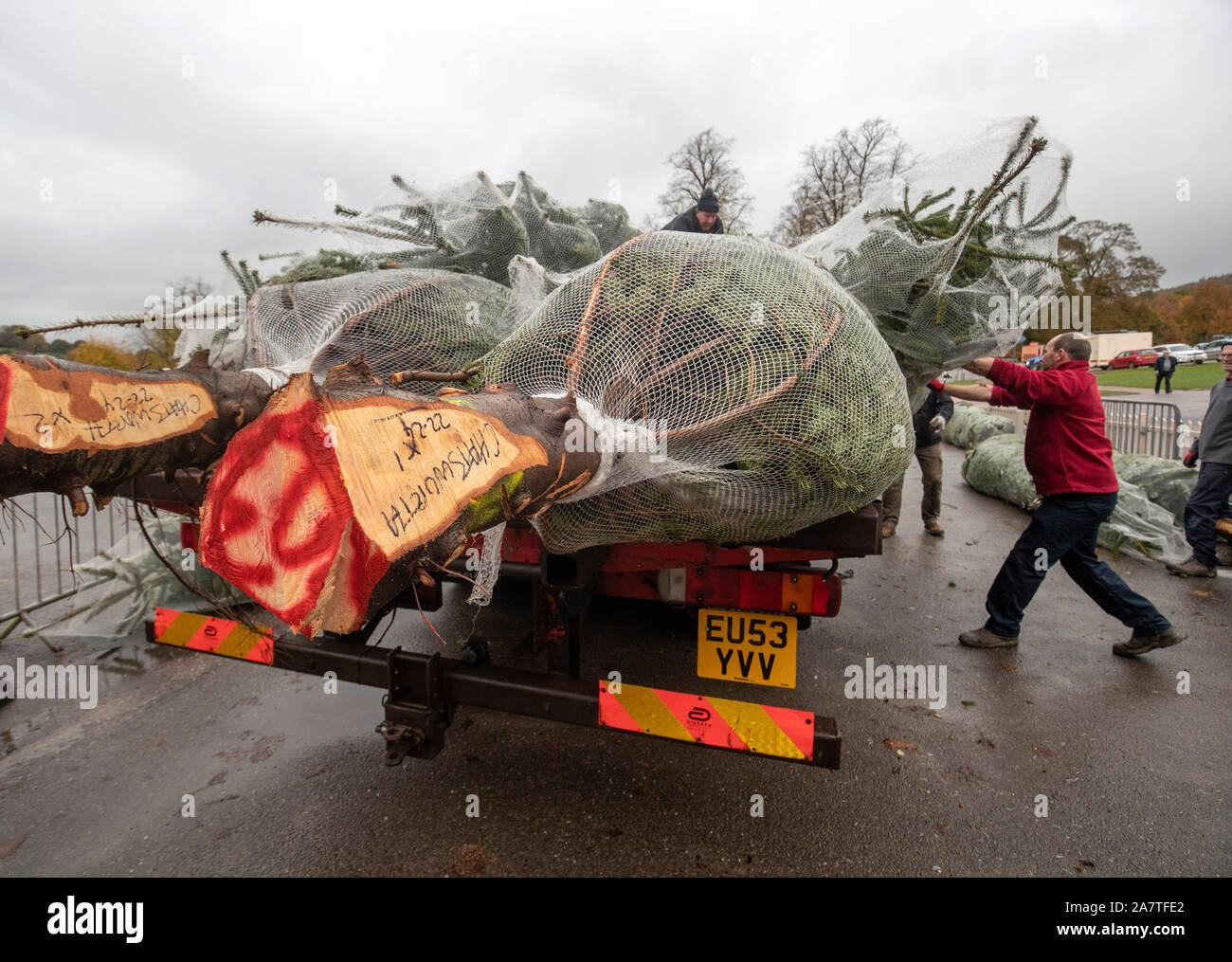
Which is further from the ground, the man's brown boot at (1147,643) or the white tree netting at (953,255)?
the white tree netting at (953,255)

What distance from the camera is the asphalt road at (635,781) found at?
2357 millimetres

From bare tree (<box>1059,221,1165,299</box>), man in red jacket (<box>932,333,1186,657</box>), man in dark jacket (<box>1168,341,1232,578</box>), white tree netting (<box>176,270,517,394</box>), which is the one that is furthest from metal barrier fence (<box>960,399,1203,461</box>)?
bare tree (<box>1059,221,1165,299</box>)

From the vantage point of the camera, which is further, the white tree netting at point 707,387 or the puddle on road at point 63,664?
the puddle on road at point 63,664

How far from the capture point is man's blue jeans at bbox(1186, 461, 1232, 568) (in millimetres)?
5176

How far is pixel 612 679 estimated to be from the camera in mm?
2418

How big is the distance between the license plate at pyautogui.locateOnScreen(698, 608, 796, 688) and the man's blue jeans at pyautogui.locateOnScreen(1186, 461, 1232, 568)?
4.92 meters

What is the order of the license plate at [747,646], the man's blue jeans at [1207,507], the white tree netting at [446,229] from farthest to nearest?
1. the man's blue jeans at [1207,507]
2. the white tree netting at [446,229]
3. the license plate at [747,646]

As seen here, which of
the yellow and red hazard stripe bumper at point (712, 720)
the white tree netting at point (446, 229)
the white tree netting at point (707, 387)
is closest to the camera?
the white tree netting at point (707, 387)

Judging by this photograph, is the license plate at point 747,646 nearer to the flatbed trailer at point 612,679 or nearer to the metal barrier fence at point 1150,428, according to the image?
the flatbed trailer at point 612,679

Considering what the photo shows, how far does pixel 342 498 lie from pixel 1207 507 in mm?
6737

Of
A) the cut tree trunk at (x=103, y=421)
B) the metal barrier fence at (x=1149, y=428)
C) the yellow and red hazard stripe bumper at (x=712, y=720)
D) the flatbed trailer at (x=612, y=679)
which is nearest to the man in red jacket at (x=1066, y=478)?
the flatbed trailer at (x=612, y=679)

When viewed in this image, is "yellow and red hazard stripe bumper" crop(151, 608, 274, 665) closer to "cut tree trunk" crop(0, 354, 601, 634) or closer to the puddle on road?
the puddle on road

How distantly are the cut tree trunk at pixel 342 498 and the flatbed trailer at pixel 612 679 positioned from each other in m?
0.96

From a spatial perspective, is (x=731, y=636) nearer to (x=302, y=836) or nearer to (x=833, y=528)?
(x=833, y=528)
